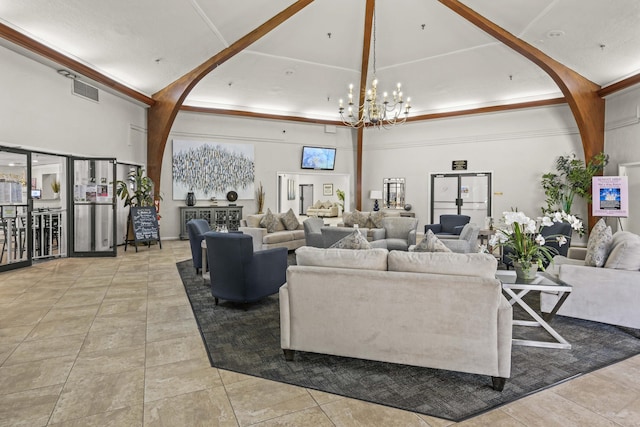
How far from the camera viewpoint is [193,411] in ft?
7.09

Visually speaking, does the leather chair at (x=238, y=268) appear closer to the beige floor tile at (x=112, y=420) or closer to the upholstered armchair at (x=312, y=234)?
the beige floor tile at (x=112, y=420)

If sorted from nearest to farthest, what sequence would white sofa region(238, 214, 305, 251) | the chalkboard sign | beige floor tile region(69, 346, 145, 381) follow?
beige floor tile region(69, 346, 145, 381) < white sofa region(238, 214, 305, 251) < the chalkboard sign

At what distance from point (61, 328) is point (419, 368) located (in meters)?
3.27

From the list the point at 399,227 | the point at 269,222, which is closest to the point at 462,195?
the point at 399,227

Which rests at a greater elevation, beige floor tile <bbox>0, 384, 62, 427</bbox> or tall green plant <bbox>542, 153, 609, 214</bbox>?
tall green plant <bbox>542, 153, 609, 214</bbox>

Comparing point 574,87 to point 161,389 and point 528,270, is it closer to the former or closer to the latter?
point 528,270

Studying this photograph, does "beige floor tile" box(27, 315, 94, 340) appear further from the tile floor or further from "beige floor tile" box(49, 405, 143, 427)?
"beige floor tile" box(49, 405, 143, 427)

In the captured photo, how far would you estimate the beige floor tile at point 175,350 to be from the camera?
285 centimetres

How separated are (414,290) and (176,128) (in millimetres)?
9132

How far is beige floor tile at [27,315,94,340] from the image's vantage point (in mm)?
3309

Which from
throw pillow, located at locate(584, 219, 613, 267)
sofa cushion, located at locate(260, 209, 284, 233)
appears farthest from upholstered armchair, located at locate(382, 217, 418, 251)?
throw pillow, located at locate(584, 219, 613, 267)

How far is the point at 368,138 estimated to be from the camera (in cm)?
1168

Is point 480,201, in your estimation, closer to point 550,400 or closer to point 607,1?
point 607,1

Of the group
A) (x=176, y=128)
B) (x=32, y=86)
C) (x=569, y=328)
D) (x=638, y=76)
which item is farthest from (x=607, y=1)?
(x=176, y=128)
